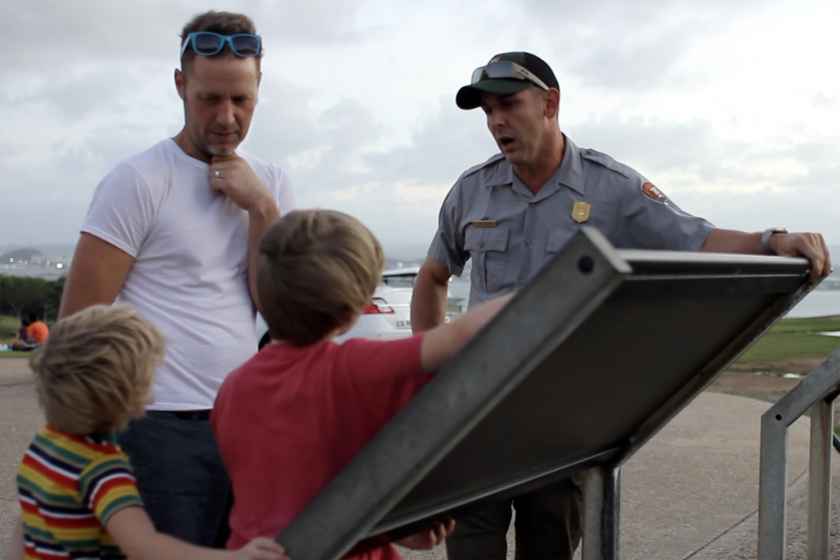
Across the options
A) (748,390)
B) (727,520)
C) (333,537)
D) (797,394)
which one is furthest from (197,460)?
(748,390)

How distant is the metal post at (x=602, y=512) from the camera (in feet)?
7.00

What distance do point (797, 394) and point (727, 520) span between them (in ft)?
8.13

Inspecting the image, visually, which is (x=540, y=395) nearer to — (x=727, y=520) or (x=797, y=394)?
(x=797, y=394)

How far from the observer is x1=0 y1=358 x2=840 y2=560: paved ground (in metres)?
4.25

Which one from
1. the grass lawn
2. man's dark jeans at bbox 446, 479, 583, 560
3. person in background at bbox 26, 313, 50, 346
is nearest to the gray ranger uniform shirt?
man's dark jeans at bbox 446, 479, 583, 560

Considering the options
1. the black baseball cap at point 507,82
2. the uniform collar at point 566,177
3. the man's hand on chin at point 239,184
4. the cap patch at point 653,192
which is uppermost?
the black baseball cap at point 507,82

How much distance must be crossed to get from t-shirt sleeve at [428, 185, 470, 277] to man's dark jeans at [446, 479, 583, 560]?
89 centimetres

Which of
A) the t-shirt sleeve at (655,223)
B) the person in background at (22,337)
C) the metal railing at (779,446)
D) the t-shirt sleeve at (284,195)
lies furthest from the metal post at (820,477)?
the person in background at (22,337)

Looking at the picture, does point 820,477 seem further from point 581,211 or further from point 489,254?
point 489,254

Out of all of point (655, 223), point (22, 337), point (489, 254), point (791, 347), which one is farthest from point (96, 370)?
point (22, 337)

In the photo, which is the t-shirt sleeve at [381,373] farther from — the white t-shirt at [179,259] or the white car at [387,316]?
the white car at [387,316]

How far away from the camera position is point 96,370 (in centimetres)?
165

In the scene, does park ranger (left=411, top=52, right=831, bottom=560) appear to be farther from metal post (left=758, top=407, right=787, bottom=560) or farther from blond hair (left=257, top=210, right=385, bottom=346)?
blond hair (left=257, top=210, right=385, bottom=346)

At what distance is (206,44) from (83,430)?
968 mm
